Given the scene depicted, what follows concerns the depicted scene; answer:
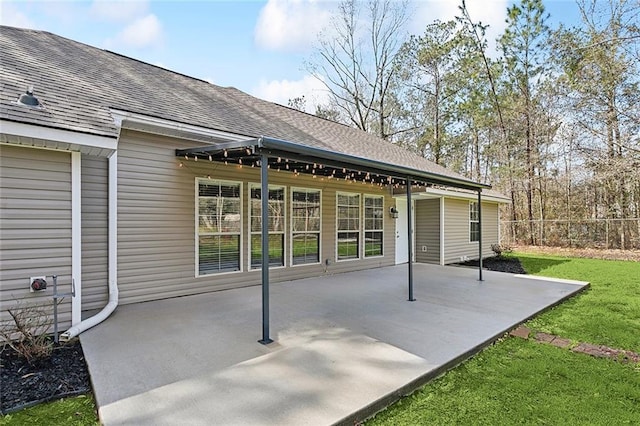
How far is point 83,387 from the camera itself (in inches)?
116

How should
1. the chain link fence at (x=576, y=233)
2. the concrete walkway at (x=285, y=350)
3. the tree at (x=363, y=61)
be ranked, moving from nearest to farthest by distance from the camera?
1. the concrete walkway at (x=285, y=350)
2. the chain link fence at (x=576, y=233)
3. the tree at (x=363, y=61)

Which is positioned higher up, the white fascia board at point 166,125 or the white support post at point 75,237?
A: the white fascia board at point 166,125

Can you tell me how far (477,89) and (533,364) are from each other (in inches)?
692

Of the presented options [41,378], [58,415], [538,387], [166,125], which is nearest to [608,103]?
[538,387]

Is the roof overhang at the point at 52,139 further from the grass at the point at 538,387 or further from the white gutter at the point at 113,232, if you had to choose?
the grass at the point at 538,387

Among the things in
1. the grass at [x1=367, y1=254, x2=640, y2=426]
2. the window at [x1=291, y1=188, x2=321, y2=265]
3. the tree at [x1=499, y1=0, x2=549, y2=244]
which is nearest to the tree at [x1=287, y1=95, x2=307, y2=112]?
the tree at [x1=499, y1=0, x2=549, y2=244]

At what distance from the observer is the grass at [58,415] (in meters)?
2.46

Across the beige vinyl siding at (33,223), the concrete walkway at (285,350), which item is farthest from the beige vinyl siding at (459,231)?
the beige vinyl siding at (33,223)

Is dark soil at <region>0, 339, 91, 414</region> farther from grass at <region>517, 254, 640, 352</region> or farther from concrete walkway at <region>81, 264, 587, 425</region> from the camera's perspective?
grass at <region>517, 254, 640, 352</region>

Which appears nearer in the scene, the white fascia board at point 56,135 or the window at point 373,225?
the white fascia board at point 56,135

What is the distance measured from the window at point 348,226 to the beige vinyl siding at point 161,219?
2790 millimetres

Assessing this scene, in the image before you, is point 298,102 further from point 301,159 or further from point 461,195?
point 301,159

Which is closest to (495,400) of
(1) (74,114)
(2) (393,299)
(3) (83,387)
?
(2) (393,299)

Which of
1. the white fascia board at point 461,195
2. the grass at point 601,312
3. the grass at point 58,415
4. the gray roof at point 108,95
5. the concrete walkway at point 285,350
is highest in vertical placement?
the gray roof at point 108,95
